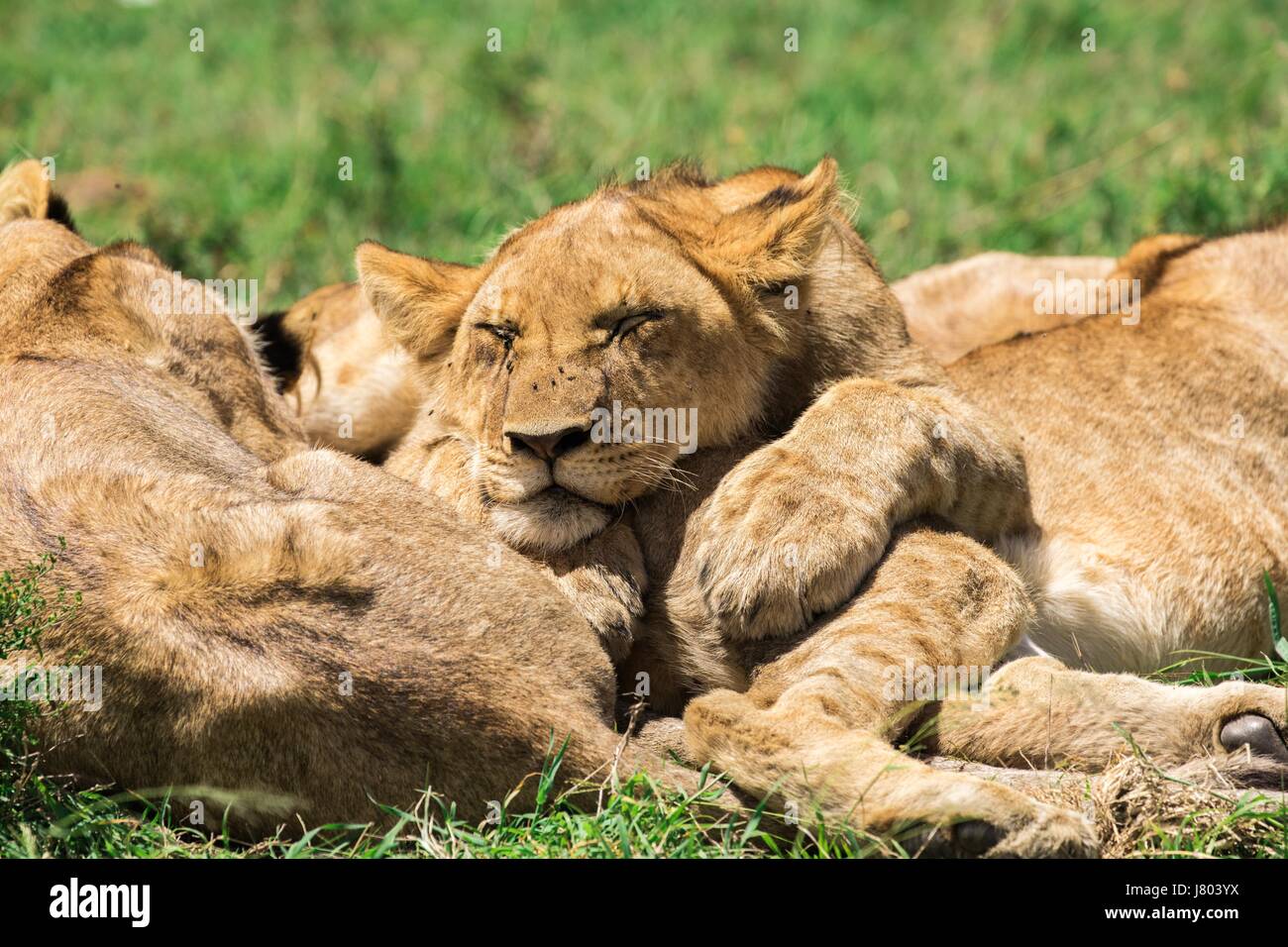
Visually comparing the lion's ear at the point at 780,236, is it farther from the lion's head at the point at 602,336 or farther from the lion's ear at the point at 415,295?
the lion's ear at the point at 415,295

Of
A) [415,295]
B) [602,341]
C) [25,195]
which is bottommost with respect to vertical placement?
[602,341]

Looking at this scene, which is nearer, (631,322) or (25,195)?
(631,322)

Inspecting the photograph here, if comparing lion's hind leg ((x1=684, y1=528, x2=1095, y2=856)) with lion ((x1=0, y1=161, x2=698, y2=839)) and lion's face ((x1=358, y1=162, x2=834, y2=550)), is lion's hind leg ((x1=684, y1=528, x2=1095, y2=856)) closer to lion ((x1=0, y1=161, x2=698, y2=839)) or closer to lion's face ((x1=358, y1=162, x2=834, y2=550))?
lion ((x1=0, y1=161, x2=698, y2=839))

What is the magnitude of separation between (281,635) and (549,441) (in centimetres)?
78

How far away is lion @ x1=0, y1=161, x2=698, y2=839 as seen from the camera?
3.06 meters

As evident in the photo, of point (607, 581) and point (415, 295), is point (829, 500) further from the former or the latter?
point (415, 295)

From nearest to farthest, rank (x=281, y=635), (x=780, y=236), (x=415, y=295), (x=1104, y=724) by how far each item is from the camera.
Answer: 1. (x=281, y=635)
2. (x=1104, y=724)
3. (x=780, y=236)
4. (x=415, y=295)

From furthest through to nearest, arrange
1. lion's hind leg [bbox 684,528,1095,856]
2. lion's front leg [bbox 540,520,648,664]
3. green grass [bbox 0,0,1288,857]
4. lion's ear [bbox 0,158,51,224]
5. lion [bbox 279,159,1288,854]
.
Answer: green grass [bbox 0,0,1288,857], lion's ear [bbox 0,158,51,224], lion's front leg [bbox 540,520,648,664], lion [bbox 279,159,1288,854], lion's hind leg [bbox 684,528,1095,856]

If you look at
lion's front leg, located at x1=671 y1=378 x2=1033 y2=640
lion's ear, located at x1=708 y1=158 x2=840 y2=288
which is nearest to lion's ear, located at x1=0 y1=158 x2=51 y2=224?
lion's ear, located at x1=708 y1=158 x2=840 y2=288

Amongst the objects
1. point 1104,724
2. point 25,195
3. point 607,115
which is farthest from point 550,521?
point 607,115

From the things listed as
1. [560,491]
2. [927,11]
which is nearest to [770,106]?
[927,11]

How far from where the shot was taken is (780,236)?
13.0 ft

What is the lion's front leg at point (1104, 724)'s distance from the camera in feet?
11.4

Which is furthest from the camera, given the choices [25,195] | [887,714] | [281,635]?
[25,195]
